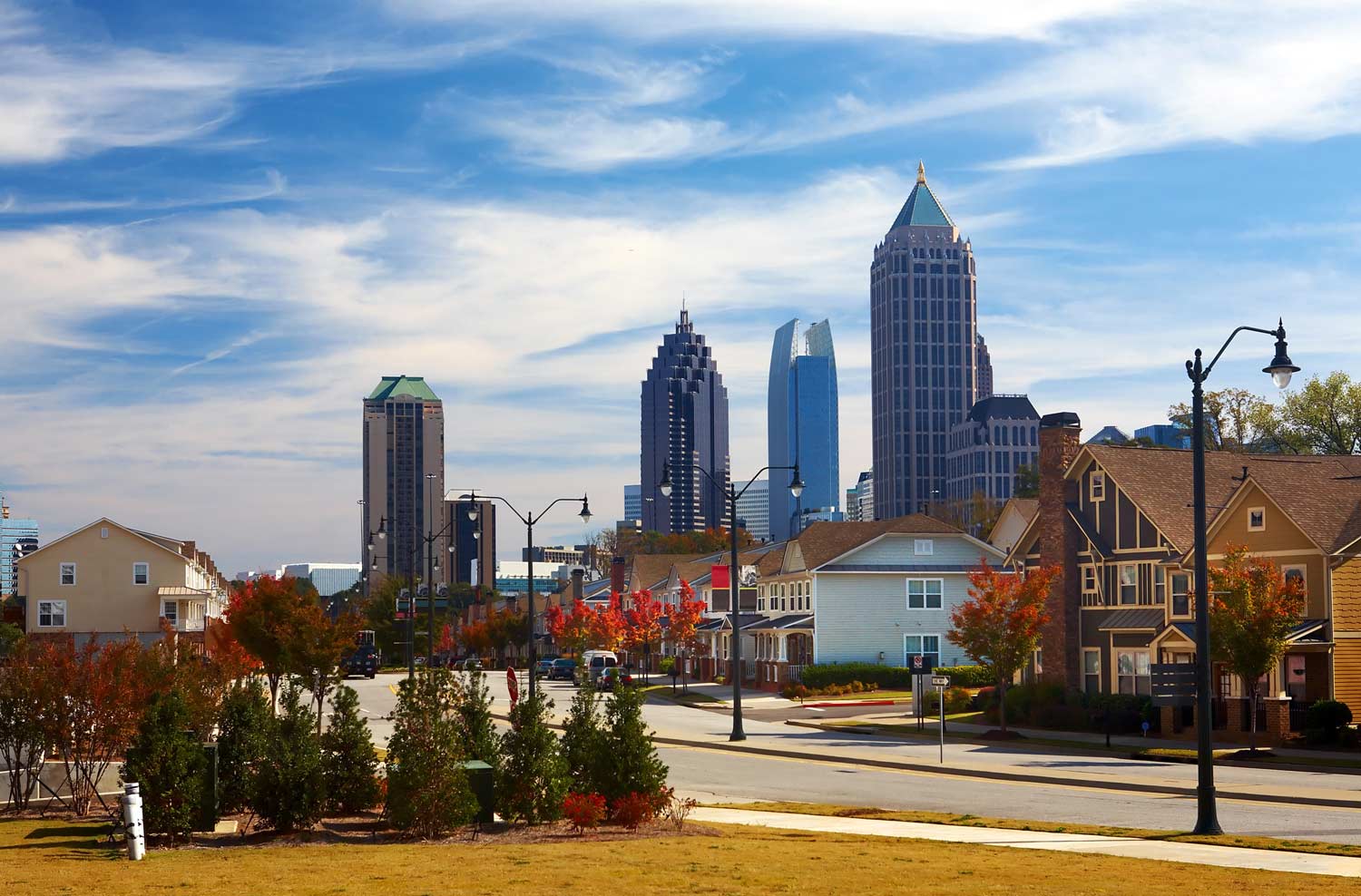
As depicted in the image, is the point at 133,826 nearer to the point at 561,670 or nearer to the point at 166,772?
the point at 166,772

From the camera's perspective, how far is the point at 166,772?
2142 cm

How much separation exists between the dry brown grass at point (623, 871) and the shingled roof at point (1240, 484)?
1346 inches

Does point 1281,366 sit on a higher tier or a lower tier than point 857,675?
higher

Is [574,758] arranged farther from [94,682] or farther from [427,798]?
[94,682]

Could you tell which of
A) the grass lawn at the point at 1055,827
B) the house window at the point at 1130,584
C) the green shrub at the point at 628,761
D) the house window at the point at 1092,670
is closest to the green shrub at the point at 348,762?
the green shrub at the point at 628,761

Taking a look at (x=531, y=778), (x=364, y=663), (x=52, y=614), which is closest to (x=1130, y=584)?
(x=531, y=778)

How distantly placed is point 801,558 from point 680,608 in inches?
476

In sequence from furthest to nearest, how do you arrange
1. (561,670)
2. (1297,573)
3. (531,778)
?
1. (561,670)
2. (1297,573)
3. (531,778)

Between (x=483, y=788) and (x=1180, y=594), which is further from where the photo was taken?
(x=1180, y=594)

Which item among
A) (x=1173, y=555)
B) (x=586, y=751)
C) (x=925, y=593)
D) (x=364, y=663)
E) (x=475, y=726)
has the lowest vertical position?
(x=364, y=663)

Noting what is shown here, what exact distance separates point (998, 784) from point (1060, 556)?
94.6 ft

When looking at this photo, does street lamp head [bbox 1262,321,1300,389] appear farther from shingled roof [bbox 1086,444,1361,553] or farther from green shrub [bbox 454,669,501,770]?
shingled roof [bbox 1086,444,1361,553]

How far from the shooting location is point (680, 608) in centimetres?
9244

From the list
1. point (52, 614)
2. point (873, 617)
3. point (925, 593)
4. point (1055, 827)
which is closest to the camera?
point (1055, 827)
